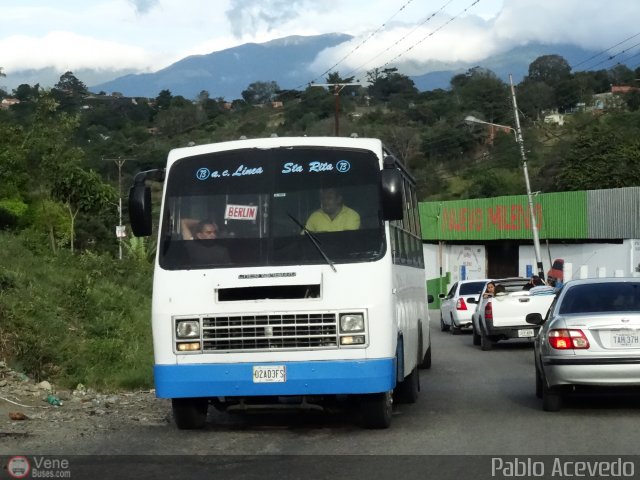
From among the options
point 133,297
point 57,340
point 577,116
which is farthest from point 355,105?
point 57,340

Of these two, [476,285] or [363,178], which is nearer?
[363,178]

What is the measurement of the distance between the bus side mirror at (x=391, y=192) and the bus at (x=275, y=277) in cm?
1

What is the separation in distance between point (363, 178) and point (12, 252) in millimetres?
19722

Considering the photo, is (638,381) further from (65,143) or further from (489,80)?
(489,80)

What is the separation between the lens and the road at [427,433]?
1024cm

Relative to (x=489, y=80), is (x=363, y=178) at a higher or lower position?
lower

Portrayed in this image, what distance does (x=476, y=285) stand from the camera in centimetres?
3444

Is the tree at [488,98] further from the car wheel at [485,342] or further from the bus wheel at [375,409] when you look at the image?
the bus wheel at [375,409]

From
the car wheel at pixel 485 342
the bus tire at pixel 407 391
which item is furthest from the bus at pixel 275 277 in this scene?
the car wheel at pixel 485 342

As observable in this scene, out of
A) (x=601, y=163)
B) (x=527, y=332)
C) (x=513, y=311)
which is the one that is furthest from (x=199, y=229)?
(x=601, y=163)

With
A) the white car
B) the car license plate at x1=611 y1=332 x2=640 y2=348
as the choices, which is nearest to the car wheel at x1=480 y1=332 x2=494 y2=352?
the white car

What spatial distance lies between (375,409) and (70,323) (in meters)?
11.9

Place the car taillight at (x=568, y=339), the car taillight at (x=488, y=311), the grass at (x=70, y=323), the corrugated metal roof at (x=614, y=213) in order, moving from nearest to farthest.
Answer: the car taillight at (x=568, y=339) < the grass at (x=70, y=323) < the car taillight at (x=488, y=311) < the corrugated metal roof at (x=614, y=213)

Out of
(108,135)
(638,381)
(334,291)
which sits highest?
(108,135)
